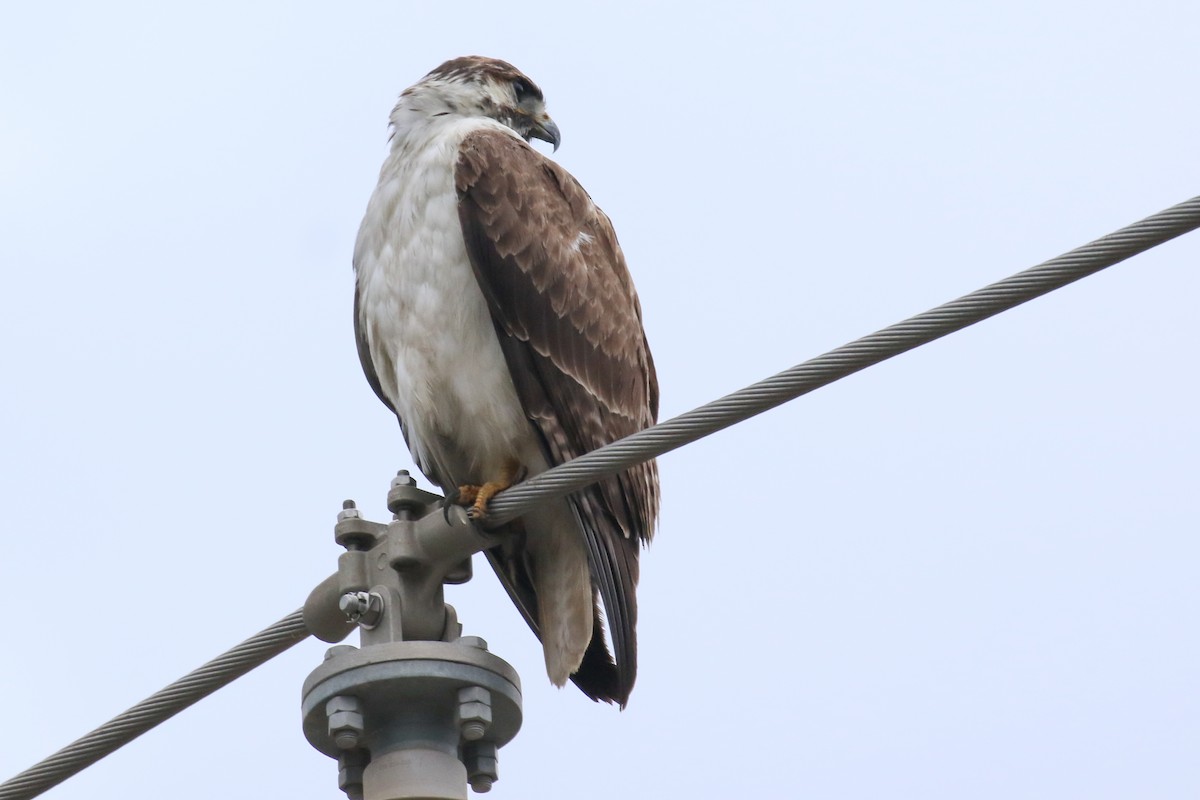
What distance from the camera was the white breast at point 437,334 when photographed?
562 cm

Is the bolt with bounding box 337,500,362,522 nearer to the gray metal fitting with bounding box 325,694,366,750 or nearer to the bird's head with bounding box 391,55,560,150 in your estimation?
the gray metal fitting with bounding box 325,694,366,750

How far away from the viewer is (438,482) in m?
6.01

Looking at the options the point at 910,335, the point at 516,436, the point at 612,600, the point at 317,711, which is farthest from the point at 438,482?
the point at 910,335

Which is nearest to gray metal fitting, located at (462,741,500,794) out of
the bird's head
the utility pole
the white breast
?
the utility pole

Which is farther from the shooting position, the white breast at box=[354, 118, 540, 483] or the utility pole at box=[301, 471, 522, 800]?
the white breast at box=[354, 118, 540, 483]

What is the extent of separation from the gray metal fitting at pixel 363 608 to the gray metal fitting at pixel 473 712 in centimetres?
35

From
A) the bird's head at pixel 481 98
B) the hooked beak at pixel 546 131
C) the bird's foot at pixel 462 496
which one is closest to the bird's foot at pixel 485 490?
the bird's foot at pixel 462 496

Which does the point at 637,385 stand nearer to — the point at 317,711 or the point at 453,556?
the point at 453,556

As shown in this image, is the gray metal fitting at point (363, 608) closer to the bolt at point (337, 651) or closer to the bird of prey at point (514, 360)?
the bolt at point (337, 651)

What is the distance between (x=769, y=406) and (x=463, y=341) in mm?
2054

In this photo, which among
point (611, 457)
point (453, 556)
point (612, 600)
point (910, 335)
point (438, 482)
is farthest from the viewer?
point (438, 482)

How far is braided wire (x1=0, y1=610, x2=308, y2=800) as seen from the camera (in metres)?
3.88

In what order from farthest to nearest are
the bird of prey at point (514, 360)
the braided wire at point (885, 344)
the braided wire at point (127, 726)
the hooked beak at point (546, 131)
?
the hooked beak at point (546, 131) → the bird of prey at point (514, 360) → the braided wire at point (127, 726) → the braided wire at point (885, 344)

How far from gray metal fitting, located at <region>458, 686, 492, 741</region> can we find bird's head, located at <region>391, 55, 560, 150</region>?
10.3 feet
